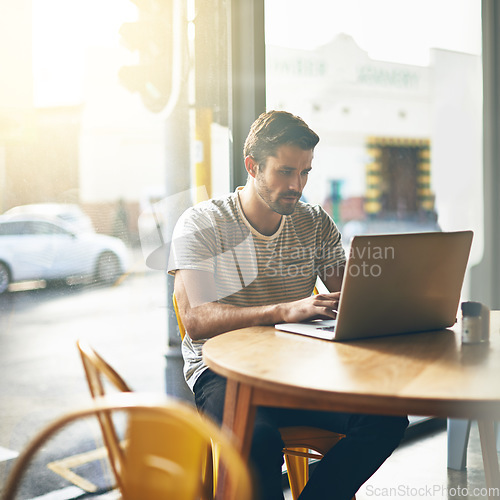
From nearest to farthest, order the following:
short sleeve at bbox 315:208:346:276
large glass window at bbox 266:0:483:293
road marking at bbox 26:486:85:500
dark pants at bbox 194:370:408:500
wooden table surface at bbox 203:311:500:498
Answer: wooden table surface at bbox 203:311:500:498
dark pants at bbox 194:370:408:500
road marking at bbox 26:486:85:500
short sleeve at bbox 315:208:346:276
large glass window at bbox 266:0:483:293

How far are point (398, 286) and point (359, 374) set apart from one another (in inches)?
12.8

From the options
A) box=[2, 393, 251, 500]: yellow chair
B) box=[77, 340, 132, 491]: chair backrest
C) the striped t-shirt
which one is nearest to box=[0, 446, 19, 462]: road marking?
the striped t-shirt

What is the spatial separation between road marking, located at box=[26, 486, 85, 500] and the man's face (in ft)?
3.64

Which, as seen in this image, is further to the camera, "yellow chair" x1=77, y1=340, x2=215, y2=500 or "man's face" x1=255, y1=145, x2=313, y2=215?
"man's face" x1=255, y1=145, x2=313, y2=215

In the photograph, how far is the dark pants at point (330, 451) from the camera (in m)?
1.47

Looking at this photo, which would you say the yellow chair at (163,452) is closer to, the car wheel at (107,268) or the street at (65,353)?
the street at (65,353)

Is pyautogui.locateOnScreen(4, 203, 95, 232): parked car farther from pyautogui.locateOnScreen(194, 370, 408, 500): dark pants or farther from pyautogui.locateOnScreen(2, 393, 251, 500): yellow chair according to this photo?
pyautogui.locateOnScreen(2, 393, 251, 500): yellow chair

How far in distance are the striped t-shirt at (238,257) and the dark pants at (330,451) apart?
166 mm

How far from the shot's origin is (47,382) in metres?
1.94
